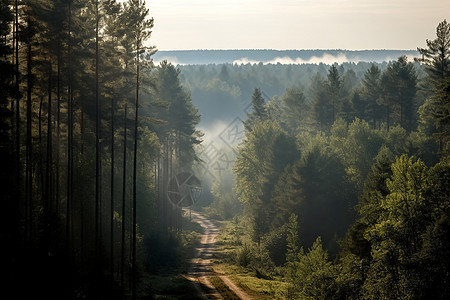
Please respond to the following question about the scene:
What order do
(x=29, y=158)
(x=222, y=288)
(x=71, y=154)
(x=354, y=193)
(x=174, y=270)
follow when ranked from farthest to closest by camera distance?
(x=354, y=193) → (x=174, y=270) → (x=222, y=288) → (x=71, y=154) → (x=29, y=158)

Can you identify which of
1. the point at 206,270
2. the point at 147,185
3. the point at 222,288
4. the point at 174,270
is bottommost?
the point at 206,270

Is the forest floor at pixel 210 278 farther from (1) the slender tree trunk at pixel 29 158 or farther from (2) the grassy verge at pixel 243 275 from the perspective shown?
(1) the slender tree trunk at pixel 29 158

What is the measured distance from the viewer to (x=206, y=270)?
51.6 m

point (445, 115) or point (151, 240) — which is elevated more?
point (445, 115)

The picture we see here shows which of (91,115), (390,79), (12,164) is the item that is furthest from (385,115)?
(12,164)

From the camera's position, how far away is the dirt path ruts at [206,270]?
127 ft

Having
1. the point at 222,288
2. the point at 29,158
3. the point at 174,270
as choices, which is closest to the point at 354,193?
the point at 174,270

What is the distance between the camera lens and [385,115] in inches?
3565

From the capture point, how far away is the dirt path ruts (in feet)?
127

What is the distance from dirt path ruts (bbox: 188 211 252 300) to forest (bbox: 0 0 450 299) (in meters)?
1.36

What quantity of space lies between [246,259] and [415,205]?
2430 centimetres

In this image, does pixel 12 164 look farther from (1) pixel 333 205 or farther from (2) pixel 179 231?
(2) pixel 179 231

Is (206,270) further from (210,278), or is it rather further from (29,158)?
(29,158)

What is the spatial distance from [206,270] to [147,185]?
38.5ft
